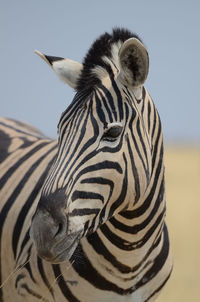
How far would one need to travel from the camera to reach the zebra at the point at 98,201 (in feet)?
11.8

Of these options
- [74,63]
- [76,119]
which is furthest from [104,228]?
[74,63]

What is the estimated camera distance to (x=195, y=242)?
13.9 meters

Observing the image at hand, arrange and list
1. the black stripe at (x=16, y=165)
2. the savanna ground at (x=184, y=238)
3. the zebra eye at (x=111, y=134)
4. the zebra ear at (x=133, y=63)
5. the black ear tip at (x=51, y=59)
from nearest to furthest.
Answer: the zebra eye at (x=111, y=134), the zebra ear at (x=133, y=63), the black ear tip at (x=51, y=59), the black stripe at (x=16, y=165), the savanna ground at (x=184, y=238)

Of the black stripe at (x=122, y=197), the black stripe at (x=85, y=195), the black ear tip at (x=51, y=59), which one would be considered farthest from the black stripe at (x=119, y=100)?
the black ear tip at (x=51, y=59)

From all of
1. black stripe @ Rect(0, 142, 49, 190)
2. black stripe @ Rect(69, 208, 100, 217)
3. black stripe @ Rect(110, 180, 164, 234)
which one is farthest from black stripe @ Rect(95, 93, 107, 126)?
black stripe @ Rect(0, 142, 49, 190)

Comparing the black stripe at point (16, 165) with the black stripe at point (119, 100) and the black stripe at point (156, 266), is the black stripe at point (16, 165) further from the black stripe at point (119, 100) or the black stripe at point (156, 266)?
the black stripe at point (119, 100)

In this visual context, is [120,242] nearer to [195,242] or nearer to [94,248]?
[94,248]

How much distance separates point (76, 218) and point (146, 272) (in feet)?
3.48

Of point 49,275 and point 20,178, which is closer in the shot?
point 49,275

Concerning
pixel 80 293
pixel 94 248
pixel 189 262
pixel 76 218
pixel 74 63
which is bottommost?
pixel 189 262

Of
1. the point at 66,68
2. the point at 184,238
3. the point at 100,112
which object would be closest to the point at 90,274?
the point at 100,112

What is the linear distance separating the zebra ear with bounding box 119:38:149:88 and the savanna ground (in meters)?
5.84

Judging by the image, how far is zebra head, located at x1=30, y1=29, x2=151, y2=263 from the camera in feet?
11.6

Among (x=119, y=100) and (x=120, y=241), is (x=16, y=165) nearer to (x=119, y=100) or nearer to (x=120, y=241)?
(x=120, y=241)
